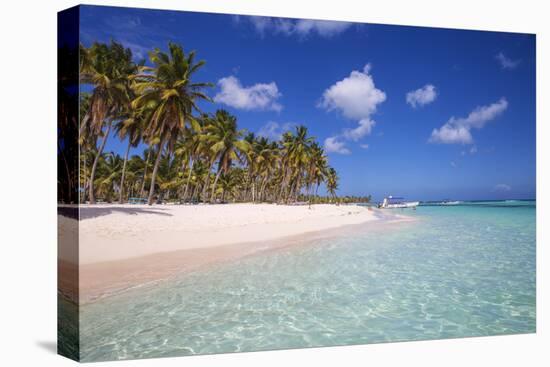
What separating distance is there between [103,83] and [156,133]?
0.87 meters

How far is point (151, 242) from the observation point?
6059 mm

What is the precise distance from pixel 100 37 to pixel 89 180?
1719mm

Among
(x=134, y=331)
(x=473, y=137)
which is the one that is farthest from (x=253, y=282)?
(x=473, y=137)

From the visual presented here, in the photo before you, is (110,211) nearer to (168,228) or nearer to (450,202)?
(168,228)

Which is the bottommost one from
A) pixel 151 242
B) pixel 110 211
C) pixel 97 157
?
pixel 151 242

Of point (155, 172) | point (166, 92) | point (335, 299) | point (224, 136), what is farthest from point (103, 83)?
point (335, 299)

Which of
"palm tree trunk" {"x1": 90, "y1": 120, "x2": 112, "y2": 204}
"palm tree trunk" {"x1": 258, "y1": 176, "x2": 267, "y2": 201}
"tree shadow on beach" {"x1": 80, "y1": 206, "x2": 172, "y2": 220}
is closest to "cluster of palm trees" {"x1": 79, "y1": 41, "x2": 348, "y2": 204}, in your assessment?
"palm tree trunk" {"x1": 90, "y1": 120, "x2": 112, "y2": 204}

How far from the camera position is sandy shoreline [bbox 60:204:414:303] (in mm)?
5512

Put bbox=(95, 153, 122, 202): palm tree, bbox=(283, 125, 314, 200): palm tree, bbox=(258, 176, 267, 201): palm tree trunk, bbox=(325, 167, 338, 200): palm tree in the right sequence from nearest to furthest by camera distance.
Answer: bbox=(95, 153, 122, 202): palm tree < bbox=(283, 125, 314, 200): palm tree < bbox=(325, 167, 338, 200): palm tree < bbox=(258, 176, 267, 201): palm tree trunk

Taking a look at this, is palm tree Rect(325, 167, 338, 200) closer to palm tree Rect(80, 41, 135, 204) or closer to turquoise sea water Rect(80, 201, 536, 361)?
turquoise sea water Rect(80, 201, 536, 361)

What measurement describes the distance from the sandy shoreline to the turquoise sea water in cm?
19

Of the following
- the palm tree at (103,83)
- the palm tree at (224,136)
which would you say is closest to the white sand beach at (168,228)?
the palm tree at (103,83)

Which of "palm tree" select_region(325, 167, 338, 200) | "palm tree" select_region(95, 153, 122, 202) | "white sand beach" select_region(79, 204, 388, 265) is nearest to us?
"palm tree" select_region(95, 153, 122, 202)

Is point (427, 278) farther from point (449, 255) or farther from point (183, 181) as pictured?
point (183, 181)
